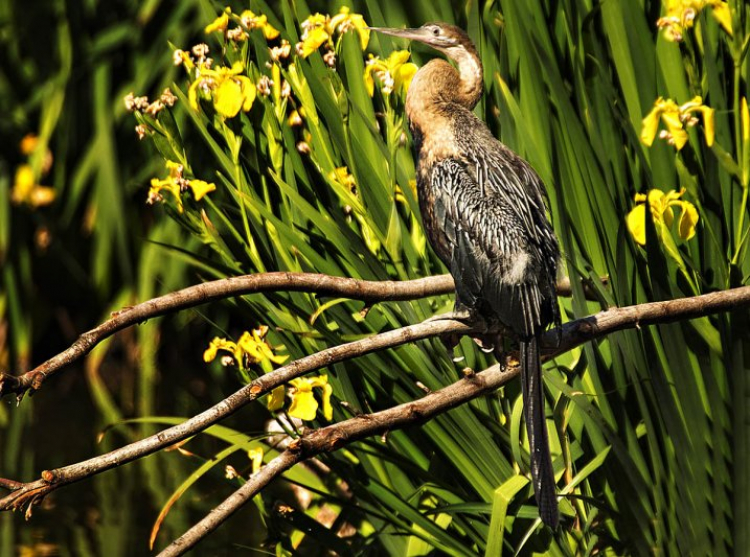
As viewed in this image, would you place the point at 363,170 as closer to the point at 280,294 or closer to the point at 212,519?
the point at 280,294

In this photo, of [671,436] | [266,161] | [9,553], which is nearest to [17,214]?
[9,553]

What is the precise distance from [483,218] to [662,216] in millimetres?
299

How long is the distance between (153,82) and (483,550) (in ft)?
11.1

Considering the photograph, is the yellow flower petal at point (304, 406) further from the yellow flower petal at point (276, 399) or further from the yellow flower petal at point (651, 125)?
the yellow flower petal at point (651, 125)

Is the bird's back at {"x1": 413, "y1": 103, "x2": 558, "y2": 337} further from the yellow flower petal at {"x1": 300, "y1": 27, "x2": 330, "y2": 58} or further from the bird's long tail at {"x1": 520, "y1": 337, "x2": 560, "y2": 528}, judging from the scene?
the yellow flower petal at {"x1": 300, "y1": 27, "x2": 330, "y2": 58}

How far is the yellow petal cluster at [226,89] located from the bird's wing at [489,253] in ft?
1.30

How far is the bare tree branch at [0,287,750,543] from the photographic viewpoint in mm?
1434

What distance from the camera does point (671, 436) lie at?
1.81 metres

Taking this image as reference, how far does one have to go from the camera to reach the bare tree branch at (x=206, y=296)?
1415mm

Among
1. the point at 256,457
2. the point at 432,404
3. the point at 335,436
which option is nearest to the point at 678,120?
the point at 432,404

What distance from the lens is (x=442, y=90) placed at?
1.97m

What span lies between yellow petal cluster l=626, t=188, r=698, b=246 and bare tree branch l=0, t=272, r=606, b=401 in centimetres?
40

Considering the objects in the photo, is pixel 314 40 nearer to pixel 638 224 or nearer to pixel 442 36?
pixel 442 36

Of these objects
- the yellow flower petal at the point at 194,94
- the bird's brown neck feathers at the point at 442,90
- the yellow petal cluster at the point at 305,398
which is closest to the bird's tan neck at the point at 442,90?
the bird's brown neck feathers at the point at 442,90
